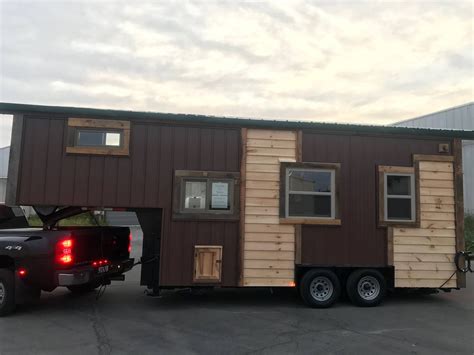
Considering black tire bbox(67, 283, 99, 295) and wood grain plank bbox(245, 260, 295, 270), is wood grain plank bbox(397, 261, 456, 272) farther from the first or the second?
black tire bbox(67, 283, 99, 295)

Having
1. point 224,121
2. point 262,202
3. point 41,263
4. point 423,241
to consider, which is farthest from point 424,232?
point 41,263

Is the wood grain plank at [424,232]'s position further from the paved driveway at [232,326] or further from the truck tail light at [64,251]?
the truck tail light at [64,251]

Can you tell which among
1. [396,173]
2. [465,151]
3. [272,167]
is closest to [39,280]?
[272,167]

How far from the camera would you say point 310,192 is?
7.86 meters

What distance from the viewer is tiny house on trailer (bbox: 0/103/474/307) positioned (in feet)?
24.4

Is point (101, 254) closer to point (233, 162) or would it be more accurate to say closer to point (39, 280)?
point (39, 280)

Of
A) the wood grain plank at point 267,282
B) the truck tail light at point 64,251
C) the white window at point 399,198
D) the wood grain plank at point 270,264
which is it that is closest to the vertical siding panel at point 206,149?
the wood grain plank at point 270,264

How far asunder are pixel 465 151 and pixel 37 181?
18467 mm

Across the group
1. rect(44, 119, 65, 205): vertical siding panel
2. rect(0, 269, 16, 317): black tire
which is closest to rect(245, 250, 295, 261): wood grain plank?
rect(44, 119, 65, 205): vertical siding panel

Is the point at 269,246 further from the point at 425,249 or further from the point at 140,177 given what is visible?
the point at 425,249

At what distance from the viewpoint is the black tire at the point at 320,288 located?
293 inches

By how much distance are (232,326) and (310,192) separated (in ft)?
9.68

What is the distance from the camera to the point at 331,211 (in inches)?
308

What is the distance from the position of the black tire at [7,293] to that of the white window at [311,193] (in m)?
4.89
